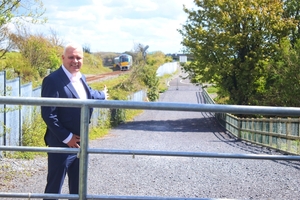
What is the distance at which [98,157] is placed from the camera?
11281 mm

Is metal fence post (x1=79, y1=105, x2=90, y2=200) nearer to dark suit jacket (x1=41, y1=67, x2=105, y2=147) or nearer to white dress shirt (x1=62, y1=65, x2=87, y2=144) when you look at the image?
dark suit jacket (x1=41, y1=67, x2=105, y2=147)

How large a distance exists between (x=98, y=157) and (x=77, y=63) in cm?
732

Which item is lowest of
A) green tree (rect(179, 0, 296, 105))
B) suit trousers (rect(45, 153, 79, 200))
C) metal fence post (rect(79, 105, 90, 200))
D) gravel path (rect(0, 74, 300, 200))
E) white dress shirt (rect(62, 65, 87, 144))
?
gravel path (rect(0, 74, 300, 200))

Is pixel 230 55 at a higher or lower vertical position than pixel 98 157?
higher

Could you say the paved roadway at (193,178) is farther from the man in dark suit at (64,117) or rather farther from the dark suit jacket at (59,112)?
the dark suit jacket at (59,112)

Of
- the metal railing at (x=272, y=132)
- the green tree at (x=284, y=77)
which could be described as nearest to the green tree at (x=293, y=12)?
the green tree at (x=284, y=77)

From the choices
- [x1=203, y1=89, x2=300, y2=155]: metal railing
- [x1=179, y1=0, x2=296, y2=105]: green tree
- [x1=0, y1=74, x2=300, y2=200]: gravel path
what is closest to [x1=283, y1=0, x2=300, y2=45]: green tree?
[x1=179, y1=0, x2=296, y2=105]: green tree

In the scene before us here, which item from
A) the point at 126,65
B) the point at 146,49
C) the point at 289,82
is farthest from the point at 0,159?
the point at 126,65

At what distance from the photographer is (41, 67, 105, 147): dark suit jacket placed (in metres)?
3.93

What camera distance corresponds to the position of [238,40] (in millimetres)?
30922

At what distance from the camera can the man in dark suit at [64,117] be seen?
395 cm

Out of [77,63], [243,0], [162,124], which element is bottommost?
[162,124]

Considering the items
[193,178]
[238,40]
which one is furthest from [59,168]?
[238,40]

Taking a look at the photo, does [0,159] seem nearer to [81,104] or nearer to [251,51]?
[81,104]
